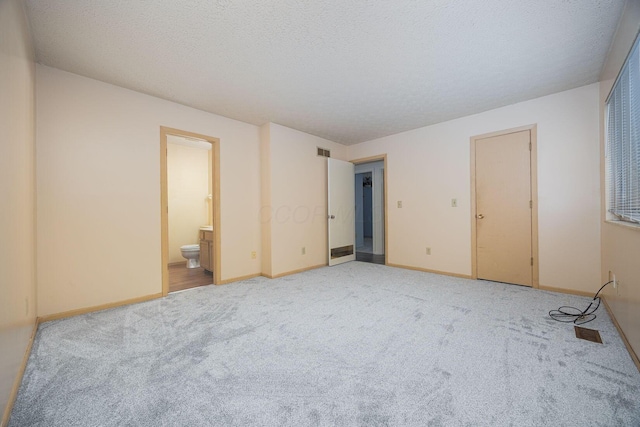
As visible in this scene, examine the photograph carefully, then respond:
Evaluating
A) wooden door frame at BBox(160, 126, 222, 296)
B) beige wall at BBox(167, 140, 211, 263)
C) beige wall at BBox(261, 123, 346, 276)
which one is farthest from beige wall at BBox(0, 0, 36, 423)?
beige wall at BBox(167, 140, 211, 263)

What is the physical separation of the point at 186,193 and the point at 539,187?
230 inches

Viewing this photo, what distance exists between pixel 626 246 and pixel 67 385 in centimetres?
380

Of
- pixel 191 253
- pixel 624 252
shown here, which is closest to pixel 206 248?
pixel 191 253

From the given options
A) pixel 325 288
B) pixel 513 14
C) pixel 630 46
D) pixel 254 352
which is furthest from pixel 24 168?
pixel 630 46

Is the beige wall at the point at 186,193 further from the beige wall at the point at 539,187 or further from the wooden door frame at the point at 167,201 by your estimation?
the beige wall at the point at 539,187

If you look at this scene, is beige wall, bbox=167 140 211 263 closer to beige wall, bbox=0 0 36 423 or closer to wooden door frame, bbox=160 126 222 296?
wooden door frame, bbox=160 126 222 296

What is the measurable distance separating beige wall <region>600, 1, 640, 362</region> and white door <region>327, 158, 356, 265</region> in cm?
342

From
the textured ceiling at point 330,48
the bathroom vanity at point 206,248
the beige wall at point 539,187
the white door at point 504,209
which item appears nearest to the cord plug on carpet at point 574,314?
the beige wall at point 539,187

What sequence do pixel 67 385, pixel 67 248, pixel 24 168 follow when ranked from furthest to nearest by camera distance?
pixel 67 248
pixel 24 168
pixel 67 385

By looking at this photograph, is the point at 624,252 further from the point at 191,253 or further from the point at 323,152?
the point at 191,253

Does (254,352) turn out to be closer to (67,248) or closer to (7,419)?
(7,419)

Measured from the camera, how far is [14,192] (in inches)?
60.7

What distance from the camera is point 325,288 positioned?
332 centimetres

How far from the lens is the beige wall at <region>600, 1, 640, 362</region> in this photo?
1640 mm
